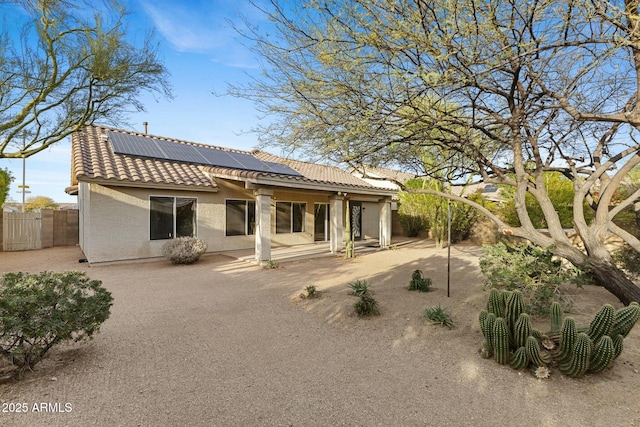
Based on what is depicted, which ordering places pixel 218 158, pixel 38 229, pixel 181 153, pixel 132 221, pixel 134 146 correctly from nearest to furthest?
pixel 132 221 → pixel 134 146 → pixel 181 153 → pixel 38 229 → pixel 218 158

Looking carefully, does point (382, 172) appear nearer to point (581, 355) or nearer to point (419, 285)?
point (419, 285)

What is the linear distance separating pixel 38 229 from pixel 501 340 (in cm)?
1817

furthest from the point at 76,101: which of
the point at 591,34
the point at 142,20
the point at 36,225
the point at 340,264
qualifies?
the point at 36,225

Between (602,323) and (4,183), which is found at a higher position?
(4,183)

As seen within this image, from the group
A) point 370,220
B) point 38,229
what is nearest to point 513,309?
point 370,220

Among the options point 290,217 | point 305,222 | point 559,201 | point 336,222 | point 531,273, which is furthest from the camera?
point 305,222

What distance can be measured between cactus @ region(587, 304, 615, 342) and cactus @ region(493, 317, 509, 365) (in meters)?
0.85

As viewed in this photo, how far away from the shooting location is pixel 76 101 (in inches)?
256

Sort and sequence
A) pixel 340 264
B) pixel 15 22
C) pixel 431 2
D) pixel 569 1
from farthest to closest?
pixel 340 264, pixel 15 22, pixel 431 2, pixel 569 1

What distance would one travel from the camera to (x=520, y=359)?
3459 mm

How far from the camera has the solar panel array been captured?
1211 centimetres

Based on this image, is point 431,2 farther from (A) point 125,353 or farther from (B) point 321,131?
(A) point 125,353

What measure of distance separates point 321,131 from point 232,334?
3.70 meters

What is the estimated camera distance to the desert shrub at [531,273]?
5.05 metres
